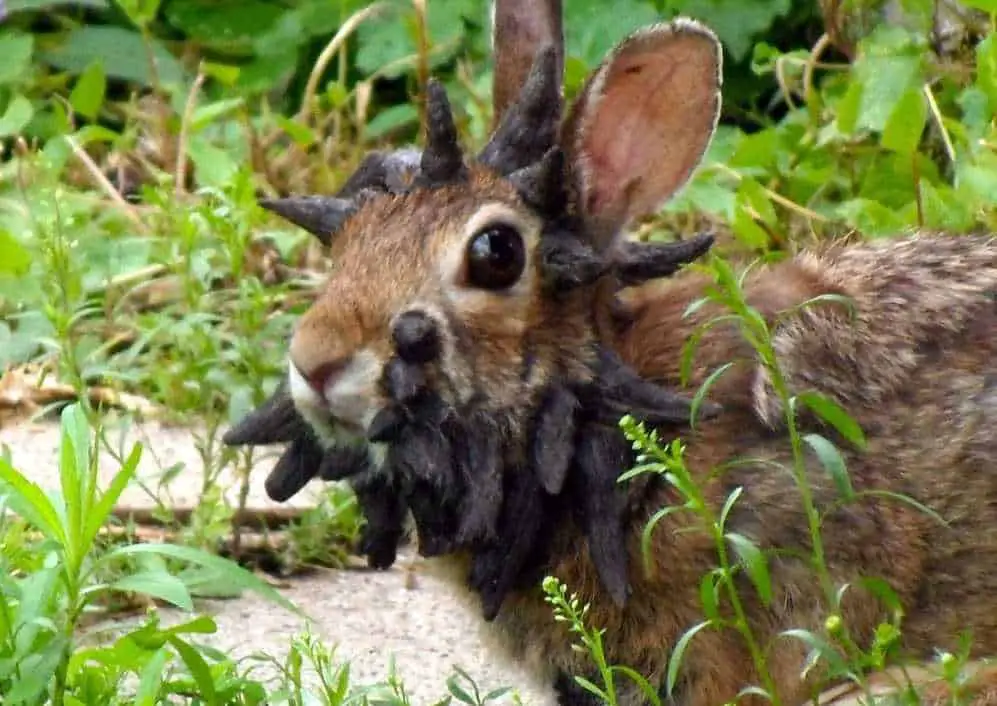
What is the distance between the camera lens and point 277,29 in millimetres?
6766

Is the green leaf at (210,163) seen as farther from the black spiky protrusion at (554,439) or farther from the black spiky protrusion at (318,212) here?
the black spiky protrusion at (554,439)

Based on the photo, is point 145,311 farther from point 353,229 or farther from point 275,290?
point 353,229

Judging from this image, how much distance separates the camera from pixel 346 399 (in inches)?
114

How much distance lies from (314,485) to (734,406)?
1.60 meters

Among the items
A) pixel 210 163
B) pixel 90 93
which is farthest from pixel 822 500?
pixel 90 93

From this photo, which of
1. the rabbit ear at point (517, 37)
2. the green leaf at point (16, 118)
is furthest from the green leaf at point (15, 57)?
the rabbit ear at point (517, 37)

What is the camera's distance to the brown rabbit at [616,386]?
9.75ft

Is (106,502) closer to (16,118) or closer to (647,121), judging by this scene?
(647,121)

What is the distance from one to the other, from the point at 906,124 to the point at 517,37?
3.70ft

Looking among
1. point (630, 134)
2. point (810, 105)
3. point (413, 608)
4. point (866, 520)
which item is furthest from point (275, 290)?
point (866, 520)

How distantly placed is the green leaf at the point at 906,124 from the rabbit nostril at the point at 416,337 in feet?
5.62

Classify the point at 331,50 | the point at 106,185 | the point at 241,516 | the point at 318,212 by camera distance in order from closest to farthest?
the point at 318,212 < the point at 241,516 < the point at 331,50 < the point at 106,185

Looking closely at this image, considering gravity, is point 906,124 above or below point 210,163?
above

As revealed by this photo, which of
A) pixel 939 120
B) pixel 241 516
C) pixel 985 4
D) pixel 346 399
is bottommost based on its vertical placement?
pixel 241 516
